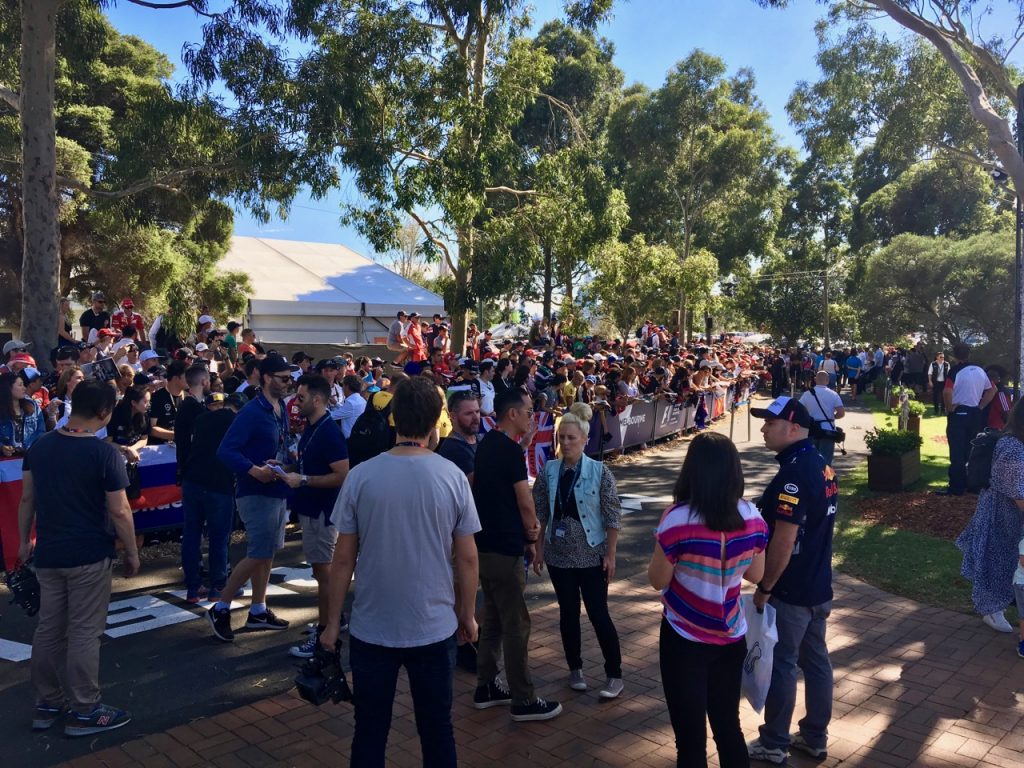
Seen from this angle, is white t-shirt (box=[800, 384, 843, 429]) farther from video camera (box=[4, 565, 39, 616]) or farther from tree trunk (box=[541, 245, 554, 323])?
tree trunk (box=[541, 245, 554, 323])

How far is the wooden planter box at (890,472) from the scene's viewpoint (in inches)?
449

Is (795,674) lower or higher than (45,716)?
higher

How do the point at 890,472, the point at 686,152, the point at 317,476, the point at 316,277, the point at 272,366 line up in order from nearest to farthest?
the point at 317,476 < the point at 272,366 < the point at 890,472 < the point at 316,277 < the point at 686,152

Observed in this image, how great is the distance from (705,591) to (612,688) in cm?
187

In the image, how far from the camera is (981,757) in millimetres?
4438

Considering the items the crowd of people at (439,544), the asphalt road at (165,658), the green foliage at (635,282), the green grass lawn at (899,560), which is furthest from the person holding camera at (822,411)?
the green foliage at (635,282)

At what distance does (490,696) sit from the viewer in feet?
16.2

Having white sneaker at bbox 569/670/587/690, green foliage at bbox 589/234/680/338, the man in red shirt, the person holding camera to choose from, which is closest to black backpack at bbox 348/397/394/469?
white sneaker at bbox 569/670/587/690

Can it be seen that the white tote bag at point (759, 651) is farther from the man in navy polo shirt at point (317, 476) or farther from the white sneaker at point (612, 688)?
the man in navy polo shirt at point (317, 476)

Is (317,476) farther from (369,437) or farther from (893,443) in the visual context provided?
(893,443)

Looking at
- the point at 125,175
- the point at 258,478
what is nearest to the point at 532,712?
the point at 258,478

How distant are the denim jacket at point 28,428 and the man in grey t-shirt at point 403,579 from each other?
552 centimetres

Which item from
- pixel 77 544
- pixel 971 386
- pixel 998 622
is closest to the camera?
Result: pixel 77 544

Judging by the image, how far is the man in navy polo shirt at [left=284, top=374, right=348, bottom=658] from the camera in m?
5.45
